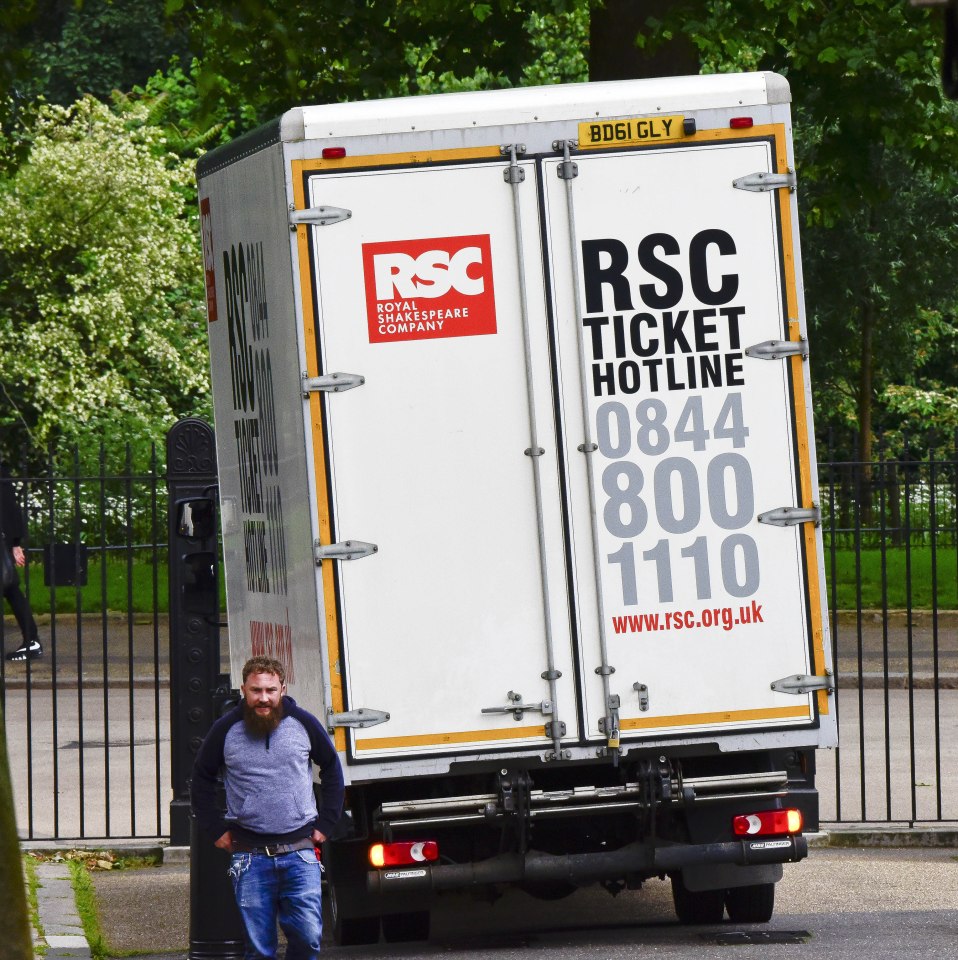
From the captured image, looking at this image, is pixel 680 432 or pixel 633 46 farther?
pixel 633 46

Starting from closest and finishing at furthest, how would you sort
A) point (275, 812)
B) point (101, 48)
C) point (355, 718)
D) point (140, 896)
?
1. point (275, 812)
2. point (355, 718)
3. point (140, 896)
4. point (101, 48)

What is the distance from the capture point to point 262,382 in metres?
7.55

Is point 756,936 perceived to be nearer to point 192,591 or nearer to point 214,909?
point 214,909

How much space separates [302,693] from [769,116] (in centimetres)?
295

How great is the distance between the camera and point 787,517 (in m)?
6.97

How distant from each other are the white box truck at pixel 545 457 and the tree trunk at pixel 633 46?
525cm

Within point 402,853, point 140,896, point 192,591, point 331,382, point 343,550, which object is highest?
point 331,382

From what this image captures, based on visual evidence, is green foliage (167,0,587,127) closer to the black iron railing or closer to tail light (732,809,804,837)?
the black iron railing

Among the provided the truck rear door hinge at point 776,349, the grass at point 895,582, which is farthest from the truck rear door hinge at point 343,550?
the grass at point 895,582

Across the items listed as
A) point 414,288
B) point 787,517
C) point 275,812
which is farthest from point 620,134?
point 275,812

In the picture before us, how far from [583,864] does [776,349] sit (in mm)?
2166

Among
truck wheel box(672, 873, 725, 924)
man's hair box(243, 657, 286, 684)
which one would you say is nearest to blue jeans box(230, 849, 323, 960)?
man's hair box(243, 657, 286, 684)

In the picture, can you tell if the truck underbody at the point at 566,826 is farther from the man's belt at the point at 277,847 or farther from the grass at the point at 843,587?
the grass at the point at 843,587

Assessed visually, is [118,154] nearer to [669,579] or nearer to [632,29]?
[632,29]
